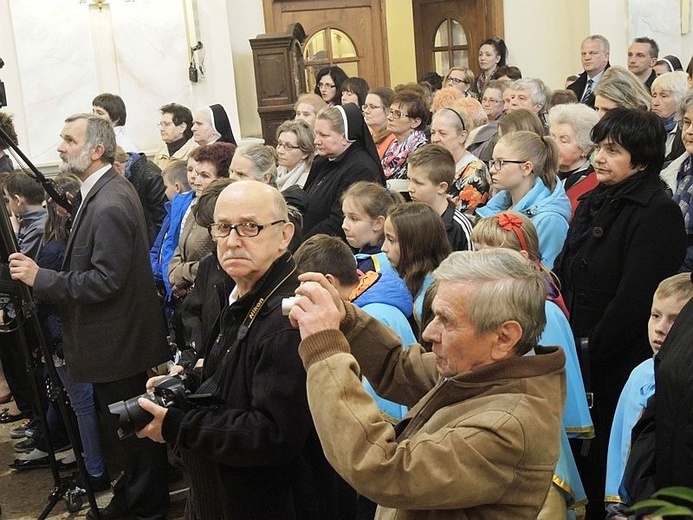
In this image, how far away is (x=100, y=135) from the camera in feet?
13.7

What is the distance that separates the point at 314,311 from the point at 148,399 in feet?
2.44

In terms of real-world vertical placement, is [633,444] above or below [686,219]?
below

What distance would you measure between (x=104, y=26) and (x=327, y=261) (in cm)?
707

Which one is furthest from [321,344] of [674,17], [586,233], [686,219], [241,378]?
[674,17]

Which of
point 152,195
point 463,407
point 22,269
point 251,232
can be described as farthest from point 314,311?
point 152,195

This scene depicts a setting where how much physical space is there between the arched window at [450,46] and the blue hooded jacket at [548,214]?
798 centimetres

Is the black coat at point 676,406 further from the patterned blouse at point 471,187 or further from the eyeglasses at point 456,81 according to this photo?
the eyeglasses at point 456,81

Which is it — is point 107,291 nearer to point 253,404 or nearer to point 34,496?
point 34,496

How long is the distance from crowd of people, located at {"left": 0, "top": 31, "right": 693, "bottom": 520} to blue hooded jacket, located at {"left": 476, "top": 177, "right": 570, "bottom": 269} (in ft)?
0.03

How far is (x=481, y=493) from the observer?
1.78 m

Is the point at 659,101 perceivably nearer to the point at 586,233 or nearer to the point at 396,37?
the point at 586,233

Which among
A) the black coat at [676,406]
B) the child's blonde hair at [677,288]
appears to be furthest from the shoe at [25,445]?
the black coat at [676,406]

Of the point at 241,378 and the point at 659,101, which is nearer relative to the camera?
the point at 241,378

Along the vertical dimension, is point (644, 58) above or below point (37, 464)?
above
